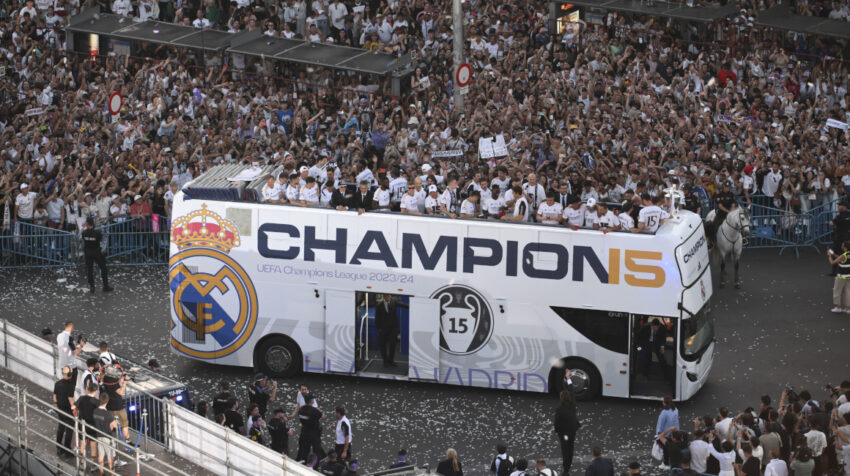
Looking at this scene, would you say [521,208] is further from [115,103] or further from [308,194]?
[115,103]

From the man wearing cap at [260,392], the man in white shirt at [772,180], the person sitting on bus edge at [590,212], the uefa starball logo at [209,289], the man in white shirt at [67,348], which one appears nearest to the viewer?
the man in white shirt at [67,348]

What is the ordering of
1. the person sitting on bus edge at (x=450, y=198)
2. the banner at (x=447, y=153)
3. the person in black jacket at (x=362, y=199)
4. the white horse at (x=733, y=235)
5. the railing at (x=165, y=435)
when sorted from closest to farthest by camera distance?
the railing at (x=165, y=435) < the person sitting on bus edge at (x=450, y=198) < the person in black jacket at (x=362, y=199) < the white horse at (x=733, y=235) < the banner at (x=447, y=153)

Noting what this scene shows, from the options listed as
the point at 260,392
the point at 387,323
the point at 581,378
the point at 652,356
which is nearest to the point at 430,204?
the point at 387,323

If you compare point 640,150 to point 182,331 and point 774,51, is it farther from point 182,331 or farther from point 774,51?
point 182,331

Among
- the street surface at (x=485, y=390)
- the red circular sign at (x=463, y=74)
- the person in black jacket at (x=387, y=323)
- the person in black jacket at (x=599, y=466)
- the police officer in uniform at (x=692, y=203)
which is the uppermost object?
the red circular sign at (x=463, y=74)

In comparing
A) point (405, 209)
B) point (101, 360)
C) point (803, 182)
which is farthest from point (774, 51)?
point (101, 360)

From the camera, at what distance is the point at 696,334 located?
824 inches

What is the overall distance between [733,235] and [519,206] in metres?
6.21

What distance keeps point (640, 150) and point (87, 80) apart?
14939mm

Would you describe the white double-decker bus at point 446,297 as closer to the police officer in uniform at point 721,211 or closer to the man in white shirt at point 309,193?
the man in white shirt at point 309,193

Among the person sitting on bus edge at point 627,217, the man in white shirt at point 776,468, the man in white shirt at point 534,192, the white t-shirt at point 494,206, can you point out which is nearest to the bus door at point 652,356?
the person sitting on bus edge at point 627,217

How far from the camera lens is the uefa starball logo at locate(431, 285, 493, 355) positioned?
21.2 m

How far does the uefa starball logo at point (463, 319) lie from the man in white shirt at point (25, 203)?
37.6 ft

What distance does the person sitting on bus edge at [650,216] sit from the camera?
20812mm
